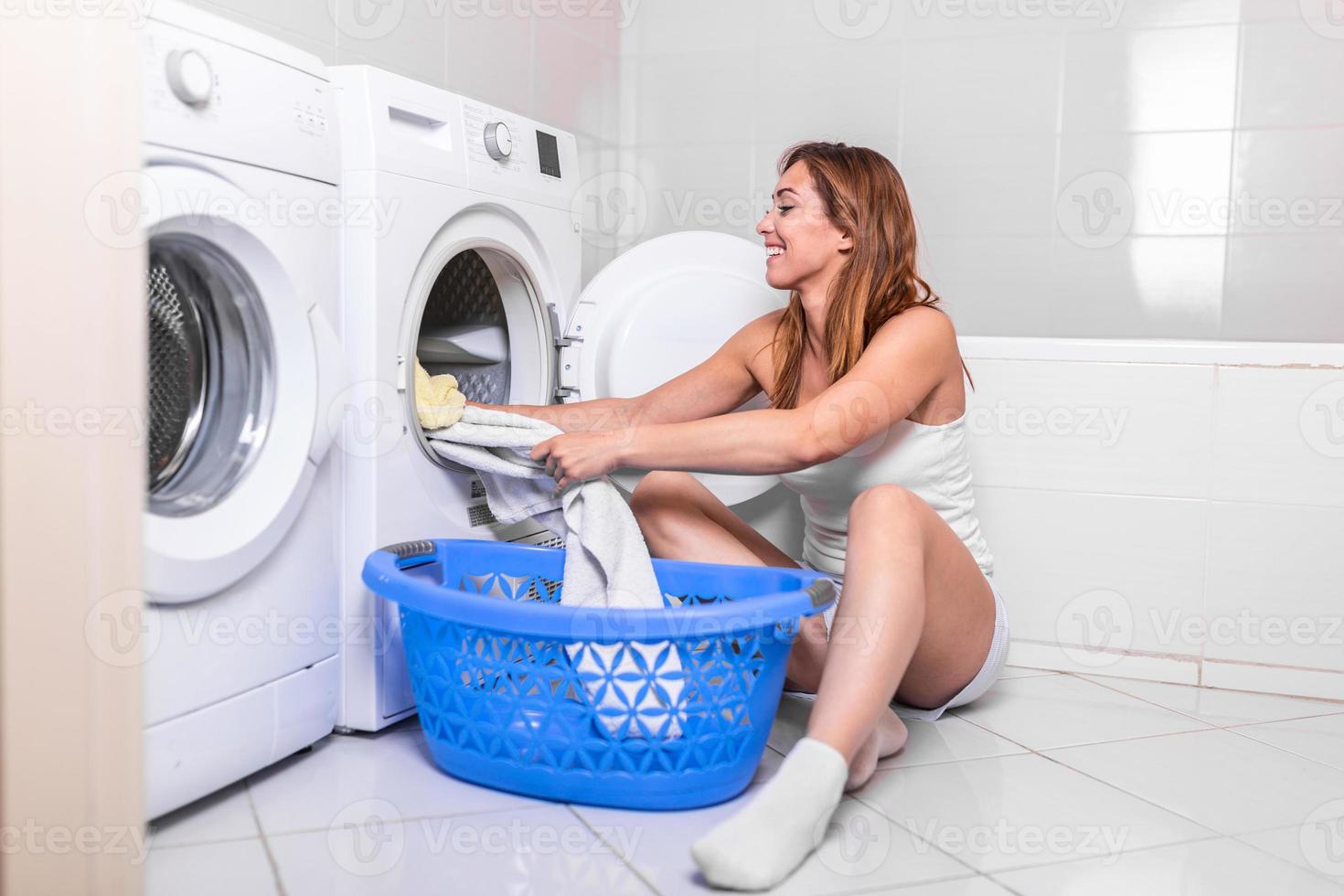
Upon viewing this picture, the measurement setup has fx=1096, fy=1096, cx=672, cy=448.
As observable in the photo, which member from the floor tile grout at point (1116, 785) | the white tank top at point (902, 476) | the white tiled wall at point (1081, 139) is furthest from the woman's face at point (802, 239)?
the white tiled wall at point (1081, 139)

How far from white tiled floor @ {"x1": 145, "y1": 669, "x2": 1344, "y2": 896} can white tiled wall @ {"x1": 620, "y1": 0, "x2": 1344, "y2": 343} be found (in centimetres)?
128

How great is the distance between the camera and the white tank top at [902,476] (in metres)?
1.47

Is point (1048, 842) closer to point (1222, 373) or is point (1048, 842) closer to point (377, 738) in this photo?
point (377, 738)

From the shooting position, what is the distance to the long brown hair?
1.49 metres

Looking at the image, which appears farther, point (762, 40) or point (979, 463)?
point (762, 40)

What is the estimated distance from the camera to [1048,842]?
1.16 m

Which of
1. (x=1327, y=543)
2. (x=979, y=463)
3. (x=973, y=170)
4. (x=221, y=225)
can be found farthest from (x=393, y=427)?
(x=973, y=170)

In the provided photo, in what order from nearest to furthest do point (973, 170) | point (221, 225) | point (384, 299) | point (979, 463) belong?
point (221, 225), point (384, 299), point (979, 463), point (973, 170)

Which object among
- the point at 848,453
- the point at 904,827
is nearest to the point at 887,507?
the point at 848,453

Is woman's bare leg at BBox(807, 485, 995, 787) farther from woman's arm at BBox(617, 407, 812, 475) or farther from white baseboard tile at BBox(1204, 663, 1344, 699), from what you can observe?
A: white baseboard tile at BBox(1204, 663, 1344, 699)

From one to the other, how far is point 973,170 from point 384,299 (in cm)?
172

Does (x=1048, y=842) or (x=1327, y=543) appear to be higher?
(x=1327, y=543)

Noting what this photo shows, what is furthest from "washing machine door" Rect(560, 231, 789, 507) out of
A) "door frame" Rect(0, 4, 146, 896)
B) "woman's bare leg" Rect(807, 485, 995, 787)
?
"door frame" Rect(0, 4, 146, 896)

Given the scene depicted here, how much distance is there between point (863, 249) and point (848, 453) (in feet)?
0.92
